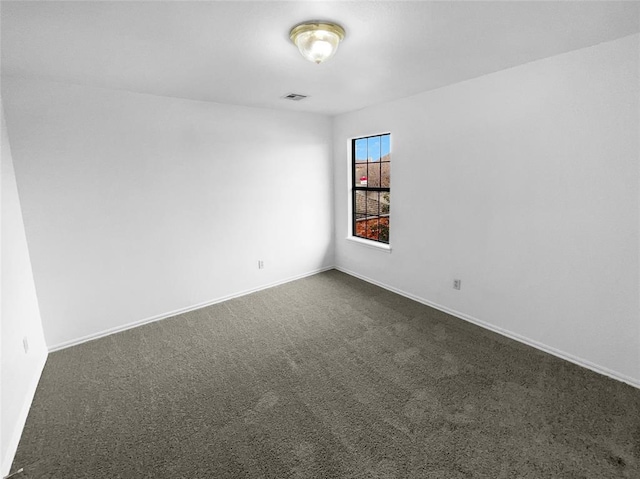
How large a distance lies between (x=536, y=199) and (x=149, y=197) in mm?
3636

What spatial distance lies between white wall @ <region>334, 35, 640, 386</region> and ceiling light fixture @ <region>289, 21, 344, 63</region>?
1716 mm

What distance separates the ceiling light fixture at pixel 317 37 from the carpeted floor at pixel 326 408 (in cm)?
226

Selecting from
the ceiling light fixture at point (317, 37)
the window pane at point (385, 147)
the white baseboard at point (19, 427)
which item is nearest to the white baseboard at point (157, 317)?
the white baseboard at point (19, 427)

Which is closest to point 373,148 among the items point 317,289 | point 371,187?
point 371,187

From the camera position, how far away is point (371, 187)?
4.55 metres

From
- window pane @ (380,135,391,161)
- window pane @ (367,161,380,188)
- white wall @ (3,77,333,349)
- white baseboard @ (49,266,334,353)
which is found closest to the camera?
white wall @ (3,77,333,349)

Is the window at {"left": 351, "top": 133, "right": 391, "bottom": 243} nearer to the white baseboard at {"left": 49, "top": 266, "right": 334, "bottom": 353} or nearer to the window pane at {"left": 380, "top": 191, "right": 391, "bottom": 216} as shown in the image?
the window pane at {"left": 380, "top": 191, "right": 391, "bottom": 216}

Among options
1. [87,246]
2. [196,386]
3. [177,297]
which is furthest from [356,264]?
[87,246]

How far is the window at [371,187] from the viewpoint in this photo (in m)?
4.32

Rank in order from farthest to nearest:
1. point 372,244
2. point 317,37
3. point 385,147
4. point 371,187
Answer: point 371,187, point 372,244, point 385,147, point 317,37

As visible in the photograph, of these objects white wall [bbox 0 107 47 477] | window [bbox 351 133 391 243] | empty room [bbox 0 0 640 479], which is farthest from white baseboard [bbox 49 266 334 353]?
window [bbox 351 133 391 243]

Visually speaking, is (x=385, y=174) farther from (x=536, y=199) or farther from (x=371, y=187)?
(x=536, y=199)

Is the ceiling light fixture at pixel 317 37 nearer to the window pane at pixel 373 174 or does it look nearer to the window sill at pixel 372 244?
the window pane at pixel 373 174

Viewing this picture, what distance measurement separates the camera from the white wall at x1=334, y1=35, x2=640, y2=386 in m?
2.30
